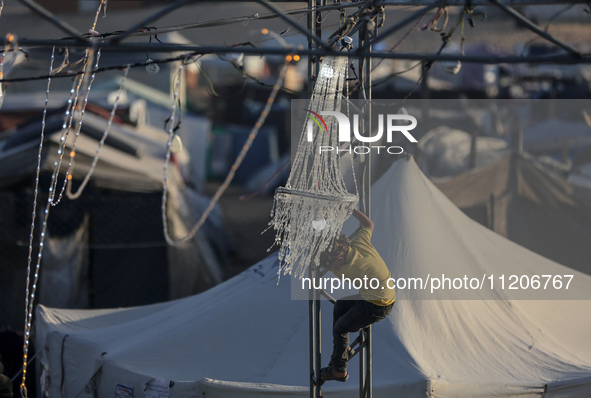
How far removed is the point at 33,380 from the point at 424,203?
422 cm

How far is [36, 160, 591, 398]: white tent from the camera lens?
14.9 feet

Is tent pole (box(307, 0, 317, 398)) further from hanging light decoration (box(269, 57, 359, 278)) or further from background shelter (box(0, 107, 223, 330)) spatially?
background shelter (box(0, 107, 223, 330))

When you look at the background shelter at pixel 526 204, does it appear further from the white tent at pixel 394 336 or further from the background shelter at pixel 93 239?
the background shelter at pixel 93 239

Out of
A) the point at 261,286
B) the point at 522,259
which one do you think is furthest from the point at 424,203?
the point at 261,286

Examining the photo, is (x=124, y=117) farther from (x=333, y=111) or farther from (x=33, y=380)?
(x=333, y=111)

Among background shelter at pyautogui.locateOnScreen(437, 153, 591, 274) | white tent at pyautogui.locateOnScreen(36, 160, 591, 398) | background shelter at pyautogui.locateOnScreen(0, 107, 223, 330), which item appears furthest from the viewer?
background shelter at pyautogui.locateOnScreen(437, 153, 591, 274)

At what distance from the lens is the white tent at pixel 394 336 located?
4531 mm

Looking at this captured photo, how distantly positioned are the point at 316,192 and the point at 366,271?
23.6 inches

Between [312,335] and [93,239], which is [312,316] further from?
[93,239]

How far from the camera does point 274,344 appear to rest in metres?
4.92

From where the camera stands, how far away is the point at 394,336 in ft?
15.7

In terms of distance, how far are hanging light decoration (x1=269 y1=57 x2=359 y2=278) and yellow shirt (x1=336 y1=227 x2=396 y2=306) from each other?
19 centimetres

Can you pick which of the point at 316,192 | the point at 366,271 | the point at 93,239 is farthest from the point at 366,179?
the point at 93,239

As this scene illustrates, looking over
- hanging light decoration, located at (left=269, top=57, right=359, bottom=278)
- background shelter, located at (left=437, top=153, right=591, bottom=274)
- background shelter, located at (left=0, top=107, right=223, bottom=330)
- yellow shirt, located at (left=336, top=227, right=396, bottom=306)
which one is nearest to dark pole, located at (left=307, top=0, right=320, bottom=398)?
hanging light decoration, located at (left=269, top=57, right=359, bottom=278)
